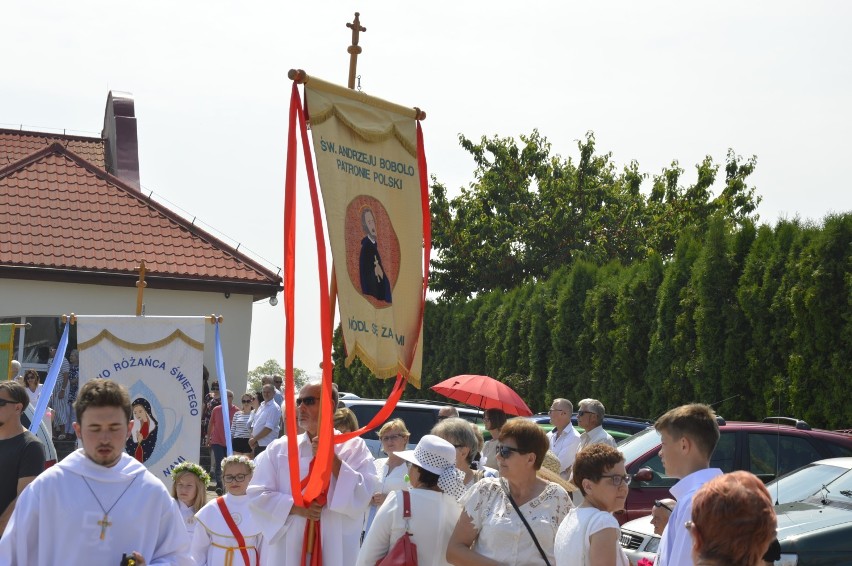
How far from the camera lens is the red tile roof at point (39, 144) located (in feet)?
96.6

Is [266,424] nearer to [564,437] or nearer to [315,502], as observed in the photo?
[564,437]

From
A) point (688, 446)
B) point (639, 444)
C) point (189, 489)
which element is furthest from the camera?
point (639, 444)

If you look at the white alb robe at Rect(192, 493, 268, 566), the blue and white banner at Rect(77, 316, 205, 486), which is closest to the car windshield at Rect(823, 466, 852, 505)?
the white alb robe at Rect(192, 493, 268, 566)

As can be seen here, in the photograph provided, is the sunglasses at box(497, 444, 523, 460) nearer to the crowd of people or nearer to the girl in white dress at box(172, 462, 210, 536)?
the crowd of people

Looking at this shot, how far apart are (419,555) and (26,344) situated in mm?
18716

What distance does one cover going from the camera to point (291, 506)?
244 inches

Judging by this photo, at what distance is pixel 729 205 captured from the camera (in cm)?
3497

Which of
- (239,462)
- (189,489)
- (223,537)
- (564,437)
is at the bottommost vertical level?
(223,537)

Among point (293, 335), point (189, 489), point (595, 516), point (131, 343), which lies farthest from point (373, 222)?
point (131, 343)

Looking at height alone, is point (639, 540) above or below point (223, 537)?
below

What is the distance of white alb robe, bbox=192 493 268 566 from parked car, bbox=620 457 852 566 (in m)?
2.89

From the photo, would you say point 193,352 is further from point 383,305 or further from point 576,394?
point 576,394

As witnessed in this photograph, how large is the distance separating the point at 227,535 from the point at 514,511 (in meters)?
2.82

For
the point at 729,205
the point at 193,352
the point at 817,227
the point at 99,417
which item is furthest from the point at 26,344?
the point at 729,205
